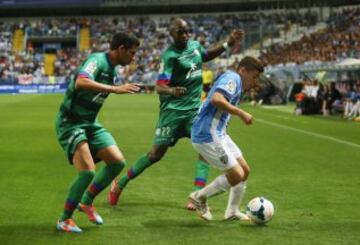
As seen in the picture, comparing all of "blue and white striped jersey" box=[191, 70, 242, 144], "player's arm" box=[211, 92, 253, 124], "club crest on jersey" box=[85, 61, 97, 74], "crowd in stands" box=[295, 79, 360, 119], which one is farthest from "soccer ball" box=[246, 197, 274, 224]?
"crowd in stands" box=[295, 79, 360, 119]

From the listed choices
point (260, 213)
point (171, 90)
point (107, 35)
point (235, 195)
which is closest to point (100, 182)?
point (171, 90)

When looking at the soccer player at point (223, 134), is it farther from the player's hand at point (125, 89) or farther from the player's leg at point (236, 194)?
the player's hand at point (125, 89)

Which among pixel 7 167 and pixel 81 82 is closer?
pixel 81 82

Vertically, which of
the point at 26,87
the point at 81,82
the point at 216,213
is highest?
the point at 81,82

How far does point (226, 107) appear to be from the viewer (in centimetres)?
Result: 712

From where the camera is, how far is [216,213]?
835cm

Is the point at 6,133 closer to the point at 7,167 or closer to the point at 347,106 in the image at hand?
the point at 7,167

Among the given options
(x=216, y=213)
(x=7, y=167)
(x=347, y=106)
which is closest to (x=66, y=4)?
(x=347, y=106)

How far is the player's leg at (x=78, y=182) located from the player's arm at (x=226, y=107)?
1509 millimetres

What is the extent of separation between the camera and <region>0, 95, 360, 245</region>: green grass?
708 cm

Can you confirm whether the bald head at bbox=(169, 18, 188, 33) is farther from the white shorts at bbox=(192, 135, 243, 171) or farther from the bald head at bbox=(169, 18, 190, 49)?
the white shorts at bbox=(192, 135, 243, 171)

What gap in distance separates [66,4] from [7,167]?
211ft

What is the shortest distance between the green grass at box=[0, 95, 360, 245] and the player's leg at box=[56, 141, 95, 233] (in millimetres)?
150

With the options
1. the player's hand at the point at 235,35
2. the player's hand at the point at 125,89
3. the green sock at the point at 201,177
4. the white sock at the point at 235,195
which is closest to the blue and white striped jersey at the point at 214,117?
the white sock at the point at 235,195
